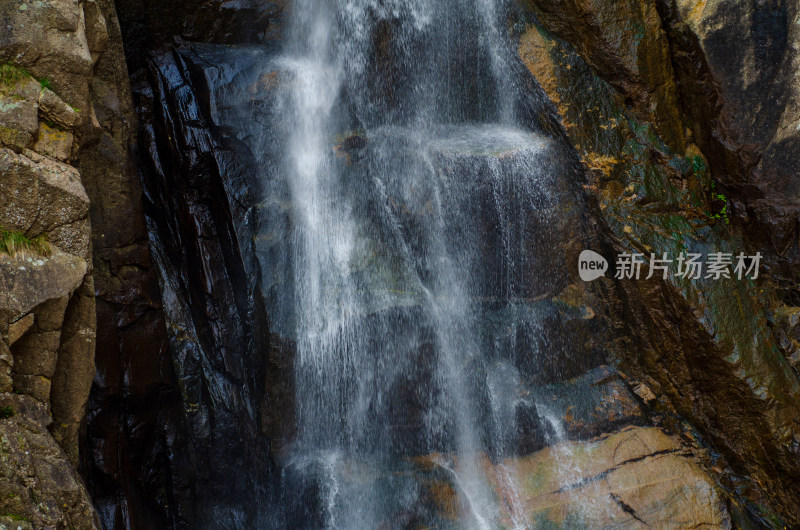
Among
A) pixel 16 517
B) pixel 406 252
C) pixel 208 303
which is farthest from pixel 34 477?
pixel 406 252

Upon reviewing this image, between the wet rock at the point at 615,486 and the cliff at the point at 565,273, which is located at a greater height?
the cliff at the point at 565,273

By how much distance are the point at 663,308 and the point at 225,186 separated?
15.5ft

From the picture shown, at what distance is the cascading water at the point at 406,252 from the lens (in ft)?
19.8

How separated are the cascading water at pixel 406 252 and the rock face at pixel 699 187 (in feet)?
2.23

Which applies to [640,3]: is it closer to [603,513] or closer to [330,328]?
[330,328]

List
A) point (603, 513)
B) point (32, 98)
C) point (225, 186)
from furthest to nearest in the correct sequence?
point (225, 186) < point (603, 513) < point (32, 98)

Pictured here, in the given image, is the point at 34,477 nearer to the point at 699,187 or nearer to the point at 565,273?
the point at 565,273

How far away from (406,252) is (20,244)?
11.9 feet

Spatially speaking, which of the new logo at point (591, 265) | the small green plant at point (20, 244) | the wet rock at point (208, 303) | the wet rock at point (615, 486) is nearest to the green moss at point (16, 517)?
the small green plant at point (20, 244)

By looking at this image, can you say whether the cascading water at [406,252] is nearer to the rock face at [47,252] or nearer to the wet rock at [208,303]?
the wet rock at [208,303]

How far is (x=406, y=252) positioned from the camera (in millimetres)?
6418

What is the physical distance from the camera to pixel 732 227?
22.2ft

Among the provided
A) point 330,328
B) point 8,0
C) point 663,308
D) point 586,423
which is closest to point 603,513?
point 586,423

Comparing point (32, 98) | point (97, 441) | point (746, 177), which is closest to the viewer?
point (32, 98)
